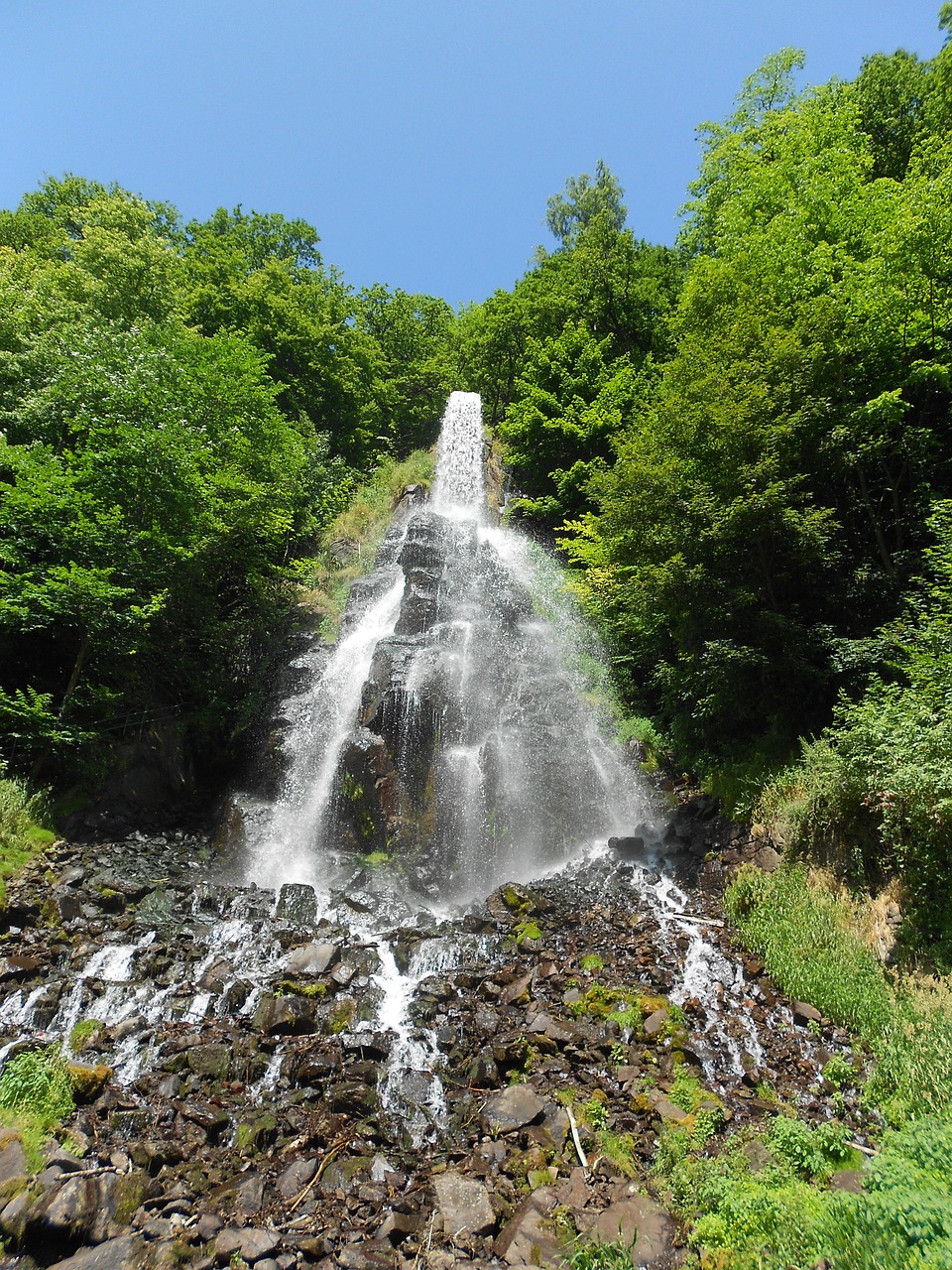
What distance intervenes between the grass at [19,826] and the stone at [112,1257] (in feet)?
22.1

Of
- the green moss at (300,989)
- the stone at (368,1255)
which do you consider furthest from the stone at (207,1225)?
the green moss at (300,989)

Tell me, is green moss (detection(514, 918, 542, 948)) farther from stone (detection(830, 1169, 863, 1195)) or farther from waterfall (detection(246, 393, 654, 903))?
stone (detection(830, 1169, 863, 1195))

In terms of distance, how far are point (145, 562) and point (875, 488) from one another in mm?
15038

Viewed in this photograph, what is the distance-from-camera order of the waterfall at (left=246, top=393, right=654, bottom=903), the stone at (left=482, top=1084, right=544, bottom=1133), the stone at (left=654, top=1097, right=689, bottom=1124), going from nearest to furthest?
the stone at (left=654, top=1097, right=689, bottom=1124) → the stone at (left=482, top=1084, right=544, bottom=1133) → the waterfall at (left=246, top=393, right=654, bottom=903)

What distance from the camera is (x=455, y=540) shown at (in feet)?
71.4

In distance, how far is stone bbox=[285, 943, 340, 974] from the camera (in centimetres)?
852

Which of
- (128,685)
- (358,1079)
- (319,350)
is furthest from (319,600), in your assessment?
(358,1079)

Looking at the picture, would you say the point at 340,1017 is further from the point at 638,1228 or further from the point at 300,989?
the point at 638,1228

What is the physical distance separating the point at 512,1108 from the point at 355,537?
2068 cm

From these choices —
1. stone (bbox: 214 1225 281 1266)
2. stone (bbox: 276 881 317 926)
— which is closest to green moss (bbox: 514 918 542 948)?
stone (bbox: 276 881 317 926)

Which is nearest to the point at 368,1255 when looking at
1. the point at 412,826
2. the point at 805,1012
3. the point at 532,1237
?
the point at 532,1237

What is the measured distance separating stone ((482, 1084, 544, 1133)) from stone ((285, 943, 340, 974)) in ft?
10.5

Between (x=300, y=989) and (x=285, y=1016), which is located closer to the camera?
(x=285, y=1016)

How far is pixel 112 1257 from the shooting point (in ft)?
14.5
